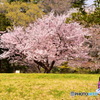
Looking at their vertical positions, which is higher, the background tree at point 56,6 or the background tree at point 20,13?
the background tree at point 56,6

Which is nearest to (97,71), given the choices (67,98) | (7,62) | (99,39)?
(99,39)

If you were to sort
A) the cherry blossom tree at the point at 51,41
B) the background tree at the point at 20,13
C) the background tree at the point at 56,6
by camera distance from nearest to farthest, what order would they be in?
the cherry blossom tree at the point at 51,41 → the background tree at the point at 20,13 → the background tree at the point at 56,6

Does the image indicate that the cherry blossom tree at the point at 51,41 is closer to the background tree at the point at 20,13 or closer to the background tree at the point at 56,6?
the background tree at the point at 20,13

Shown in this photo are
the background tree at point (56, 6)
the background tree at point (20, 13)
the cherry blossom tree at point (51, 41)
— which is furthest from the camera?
the background tree at point (56, 6)

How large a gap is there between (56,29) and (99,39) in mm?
7797

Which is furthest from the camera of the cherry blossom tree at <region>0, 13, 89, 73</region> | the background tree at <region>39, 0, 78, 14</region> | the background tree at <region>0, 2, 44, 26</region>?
the background tree at <region>39, 0, 78, 14</region>

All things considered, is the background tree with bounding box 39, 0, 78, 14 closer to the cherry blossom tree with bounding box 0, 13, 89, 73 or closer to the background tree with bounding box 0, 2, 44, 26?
the background tree with bounding box 0, 2, 44, 26

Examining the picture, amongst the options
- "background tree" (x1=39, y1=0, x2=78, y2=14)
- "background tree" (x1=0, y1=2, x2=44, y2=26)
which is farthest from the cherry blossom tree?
"background tree" (x1=39, y1=0, x2=78, y2=14)

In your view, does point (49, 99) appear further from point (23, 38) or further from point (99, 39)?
point (99, 39)

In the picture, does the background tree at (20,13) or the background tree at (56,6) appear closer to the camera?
the background tree at (20,13)

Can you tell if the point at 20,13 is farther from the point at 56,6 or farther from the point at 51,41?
the point at 51,41

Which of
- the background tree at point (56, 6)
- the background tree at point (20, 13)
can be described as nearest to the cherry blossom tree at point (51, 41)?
the background tree at point (20, 13)

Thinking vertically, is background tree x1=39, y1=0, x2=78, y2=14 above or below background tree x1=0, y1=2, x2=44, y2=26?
above

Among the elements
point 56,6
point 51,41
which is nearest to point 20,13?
point 56,6
